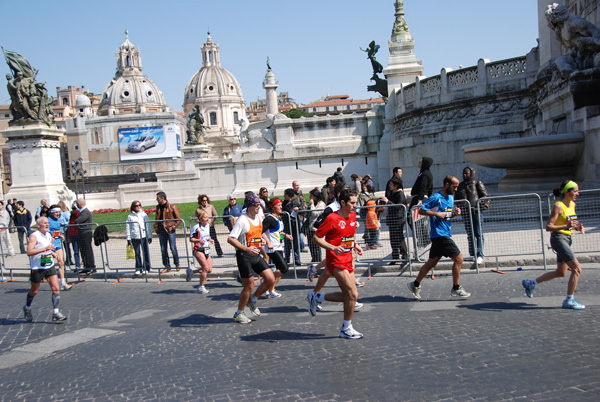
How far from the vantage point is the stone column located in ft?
68.9

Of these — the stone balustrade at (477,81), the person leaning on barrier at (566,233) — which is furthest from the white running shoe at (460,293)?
the stone balustrade at (477,81)

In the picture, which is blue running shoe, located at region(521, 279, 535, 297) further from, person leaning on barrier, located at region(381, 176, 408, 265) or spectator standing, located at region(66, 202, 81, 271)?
spectator standing, located at region(66, 202, 81, 271)

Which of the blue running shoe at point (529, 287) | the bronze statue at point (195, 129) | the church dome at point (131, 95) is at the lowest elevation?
the blue running shoe at point (529, 287)

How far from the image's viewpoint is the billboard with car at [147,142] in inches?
4658

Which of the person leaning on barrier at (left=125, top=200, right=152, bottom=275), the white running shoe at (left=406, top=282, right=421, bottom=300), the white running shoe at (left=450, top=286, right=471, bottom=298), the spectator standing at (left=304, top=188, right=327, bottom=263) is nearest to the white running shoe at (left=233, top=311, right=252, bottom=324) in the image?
the white running shoe at (left=406, top=282, right=421, bottom=300)

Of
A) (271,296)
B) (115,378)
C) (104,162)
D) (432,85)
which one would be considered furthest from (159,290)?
(104,162)

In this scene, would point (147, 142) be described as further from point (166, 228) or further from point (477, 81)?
point (166, 228)

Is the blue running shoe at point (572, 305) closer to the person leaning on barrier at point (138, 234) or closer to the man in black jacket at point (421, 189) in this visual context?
the man in black jacket at point (421, 189)

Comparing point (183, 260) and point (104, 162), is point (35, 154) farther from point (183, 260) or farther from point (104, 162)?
point (104, 162)

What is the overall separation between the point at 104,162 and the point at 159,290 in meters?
115

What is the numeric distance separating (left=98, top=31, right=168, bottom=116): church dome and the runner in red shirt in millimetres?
138904

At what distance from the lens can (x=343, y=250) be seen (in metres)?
6.30

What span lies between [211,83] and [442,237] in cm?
15749

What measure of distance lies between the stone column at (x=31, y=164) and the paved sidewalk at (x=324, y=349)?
1305 centimetres
